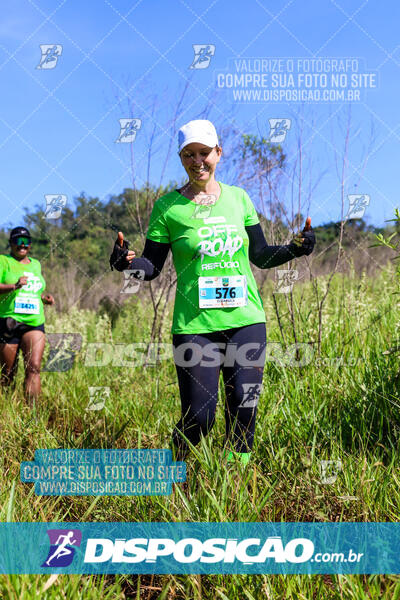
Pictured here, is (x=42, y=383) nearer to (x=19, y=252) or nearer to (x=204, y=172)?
(x=19, y=252)

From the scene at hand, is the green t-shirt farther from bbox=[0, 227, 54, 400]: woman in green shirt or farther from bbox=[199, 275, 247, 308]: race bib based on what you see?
bbox=[199, 275, 247, 308]: race bib

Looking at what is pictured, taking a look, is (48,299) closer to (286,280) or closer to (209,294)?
(286,280)

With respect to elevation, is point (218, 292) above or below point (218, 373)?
above

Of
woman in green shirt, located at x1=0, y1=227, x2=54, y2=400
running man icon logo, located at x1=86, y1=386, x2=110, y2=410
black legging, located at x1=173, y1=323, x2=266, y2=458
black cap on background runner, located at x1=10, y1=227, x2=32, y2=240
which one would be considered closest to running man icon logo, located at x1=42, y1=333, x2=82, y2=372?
woman in green shirt, located at x1=0, y1=227, x2=54, y2=400

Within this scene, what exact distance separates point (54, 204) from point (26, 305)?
3.27 feet

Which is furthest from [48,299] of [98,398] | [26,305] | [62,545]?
[62,545]

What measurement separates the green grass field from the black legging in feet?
0.46

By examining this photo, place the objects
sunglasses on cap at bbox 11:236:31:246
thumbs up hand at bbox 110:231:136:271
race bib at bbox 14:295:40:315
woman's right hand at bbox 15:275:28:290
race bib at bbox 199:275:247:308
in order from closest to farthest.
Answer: thumbs up hand at bbox 110:231:136:271, race bib at bbox 199:275:247:308, woman's right hand at bbox 15:275:28:290, race bib at bbox 14:295:40:315, sunglasses on cap at bbox 11:236:31:246

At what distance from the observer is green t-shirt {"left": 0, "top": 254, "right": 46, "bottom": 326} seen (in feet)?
15.7

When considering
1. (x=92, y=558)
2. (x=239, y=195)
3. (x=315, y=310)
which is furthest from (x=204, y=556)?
(x=315, y=310)

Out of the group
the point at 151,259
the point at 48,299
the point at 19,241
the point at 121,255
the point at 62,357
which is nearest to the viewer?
the point at 121,255

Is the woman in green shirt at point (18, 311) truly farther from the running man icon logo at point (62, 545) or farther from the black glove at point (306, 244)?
the black glove at point (306, 244)

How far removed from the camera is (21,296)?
4801mm

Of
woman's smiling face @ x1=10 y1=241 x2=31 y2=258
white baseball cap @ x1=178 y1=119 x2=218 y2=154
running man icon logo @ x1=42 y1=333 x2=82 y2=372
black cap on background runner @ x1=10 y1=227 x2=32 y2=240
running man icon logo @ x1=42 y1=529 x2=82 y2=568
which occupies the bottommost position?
running man icon logo @ x1=42 y1=529 x2=82 y2=568
